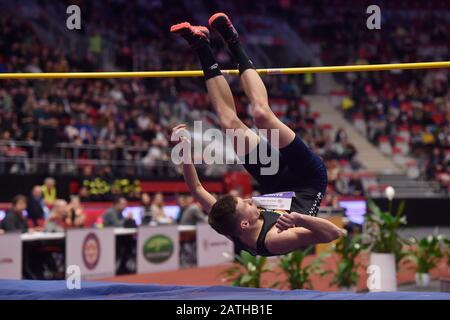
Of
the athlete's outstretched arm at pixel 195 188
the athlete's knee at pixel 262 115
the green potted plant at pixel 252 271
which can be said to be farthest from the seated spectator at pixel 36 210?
the athlete's knee at pixel 262 115

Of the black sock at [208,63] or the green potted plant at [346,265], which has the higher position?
the black sock at [208,63]

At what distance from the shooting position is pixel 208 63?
15.8 feet

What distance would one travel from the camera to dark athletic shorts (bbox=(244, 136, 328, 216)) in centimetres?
462

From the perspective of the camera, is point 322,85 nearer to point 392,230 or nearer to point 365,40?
point 365,40

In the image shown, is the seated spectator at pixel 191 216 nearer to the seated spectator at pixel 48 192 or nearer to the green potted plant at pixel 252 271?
the seated spectator at pixel 48 192

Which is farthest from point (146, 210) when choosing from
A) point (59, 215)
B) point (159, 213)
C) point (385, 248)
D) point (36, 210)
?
point (385, 248)

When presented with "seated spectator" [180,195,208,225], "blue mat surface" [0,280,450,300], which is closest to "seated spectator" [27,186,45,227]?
"seated spectator" [180,195,208,225]

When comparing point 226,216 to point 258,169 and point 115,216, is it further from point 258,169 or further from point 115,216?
point 115,216

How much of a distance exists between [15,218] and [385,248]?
453cm

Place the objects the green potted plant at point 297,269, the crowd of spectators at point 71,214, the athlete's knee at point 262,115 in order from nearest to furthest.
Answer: the athlete's knee at point 262,115 < the green potted plant at point 297,269 < the crowd of spectators at point 71,214

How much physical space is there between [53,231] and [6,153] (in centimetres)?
322

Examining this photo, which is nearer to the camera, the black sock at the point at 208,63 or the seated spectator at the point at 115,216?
the black sock at the point at 208,63

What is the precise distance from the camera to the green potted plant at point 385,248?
8305 millimetres

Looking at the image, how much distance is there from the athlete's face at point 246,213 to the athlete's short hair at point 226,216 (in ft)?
0.09
